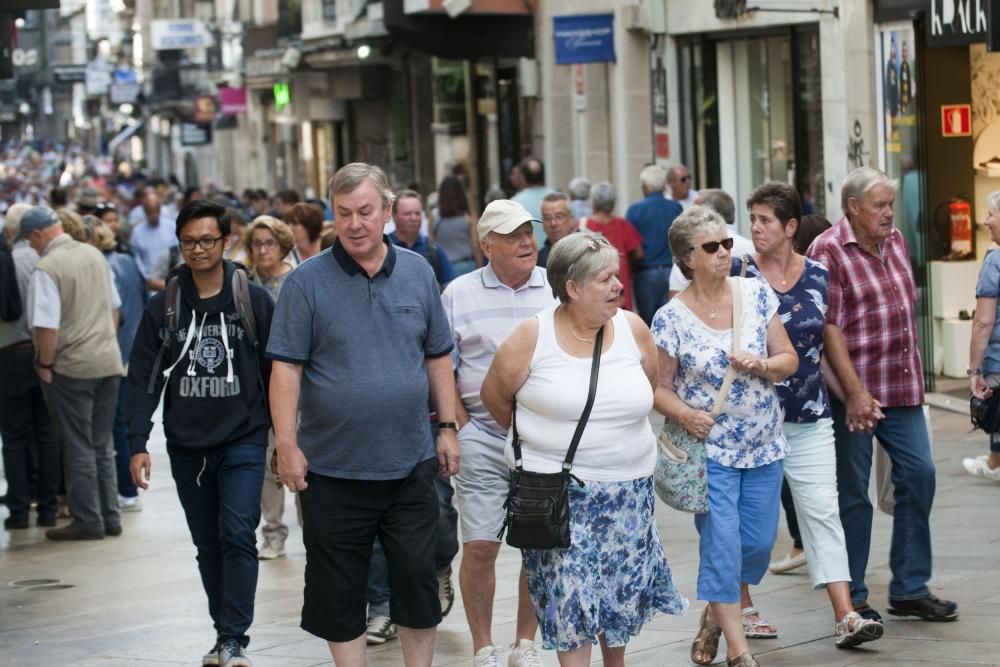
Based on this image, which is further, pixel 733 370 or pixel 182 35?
pixel 182 35

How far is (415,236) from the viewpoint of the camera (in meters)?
11.1

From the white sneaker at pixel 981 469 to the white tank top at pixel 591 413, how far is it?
5665 millimetres

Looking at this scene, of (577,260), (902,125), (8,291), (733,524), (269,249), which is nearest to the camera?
(577,260)

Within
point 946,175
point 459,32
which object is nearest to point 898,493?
point 946,175

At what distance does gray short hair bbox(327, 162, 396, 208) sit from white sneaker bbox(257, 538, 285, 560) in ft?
14.2

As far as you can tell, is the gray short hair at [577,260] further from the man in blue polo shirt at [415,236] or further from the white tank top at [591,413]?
the man in blue polo shirt at [415,236]

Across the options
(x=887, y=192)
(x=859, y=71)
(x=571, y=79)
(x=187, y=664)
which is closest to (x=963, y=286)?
(x=859, y=71)

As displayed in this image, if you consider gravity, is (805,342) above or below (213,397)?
above

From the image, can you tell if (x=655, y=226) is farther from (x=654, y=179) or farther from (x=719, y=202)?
(x=719, y=202)

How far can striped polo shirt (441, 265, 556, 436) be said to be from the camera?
24.9 ft

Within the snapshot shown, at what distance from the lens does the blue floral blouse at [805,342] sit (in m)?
7.66

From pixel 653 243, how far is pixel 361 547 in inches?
425

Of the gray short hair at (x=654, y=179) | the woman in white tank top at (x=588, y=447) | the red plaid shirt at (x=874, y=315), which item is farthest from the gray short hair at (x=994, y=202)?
the gray short hair at (x=654, y=179)

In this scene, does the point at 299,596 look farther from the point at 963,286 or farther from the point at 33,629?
the point at 963,286
